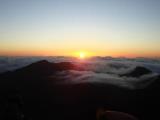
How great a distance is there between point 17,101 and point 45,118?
133 m

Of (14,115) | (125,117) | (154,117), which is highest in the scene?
(14,115)

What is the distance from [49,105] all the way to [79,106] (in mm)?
23360

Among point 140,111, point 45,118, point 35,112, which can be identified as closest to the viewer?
point 45,118

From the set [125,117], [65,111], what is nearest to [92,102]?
[65,111]

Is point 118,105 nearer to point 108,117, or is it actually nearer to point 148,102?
point 148,102

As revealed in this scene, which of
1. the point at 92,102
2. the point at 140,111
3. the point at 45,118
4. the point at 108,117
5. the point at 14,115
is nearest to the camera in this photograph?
the point at 14,115

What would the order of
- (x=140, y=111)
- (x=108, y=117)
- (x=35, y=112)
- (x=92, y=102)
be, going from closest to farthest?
1. (x=108, y=117)
2. (x=35, y=112)
3. (x=140, y=111)
4. (x=92, y=102)

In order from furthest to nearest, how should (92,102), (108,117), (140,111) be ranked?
(92,102)
(140,111)
(108,117)

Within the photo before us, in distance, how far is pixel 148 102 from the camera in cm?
19988

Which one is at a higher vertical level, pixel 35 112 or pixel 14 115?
pixel 14 115

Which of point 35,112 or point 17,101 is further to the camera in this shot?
point 35,112

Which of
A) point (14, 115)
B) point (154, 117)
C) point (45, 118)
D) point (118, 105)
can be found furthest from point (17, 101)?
point (118, 105)

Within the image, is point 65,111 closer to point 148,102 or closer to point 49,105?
point 49,105

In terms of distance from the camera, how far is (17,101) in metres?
27.3
